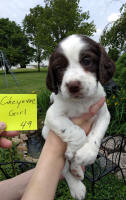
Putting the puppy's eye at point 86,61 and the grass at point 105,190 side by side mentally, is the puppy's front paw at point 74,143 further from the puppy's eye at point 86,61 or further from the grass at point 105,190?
the grass at point 105,190

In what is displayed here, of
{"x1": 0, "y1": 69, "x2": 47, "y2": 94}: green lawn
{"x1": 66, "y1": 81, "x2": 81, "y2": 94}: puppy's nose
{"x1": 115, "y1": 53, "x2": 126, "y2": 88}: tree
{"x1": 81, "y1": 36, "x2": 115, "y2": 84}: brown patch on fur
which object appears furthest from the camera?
{"x1": 0, "y1": 69, "x2": 47, "y2": 94}: green lawn

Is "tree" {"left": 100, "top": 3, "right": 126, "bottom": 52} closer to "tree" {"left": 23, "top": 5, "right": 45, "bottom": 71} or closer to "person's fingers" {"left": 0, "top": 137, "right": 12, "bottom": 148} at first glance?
"person's fingers" {"left": 0, "top": 137, "right": 12, "bottom": 148}

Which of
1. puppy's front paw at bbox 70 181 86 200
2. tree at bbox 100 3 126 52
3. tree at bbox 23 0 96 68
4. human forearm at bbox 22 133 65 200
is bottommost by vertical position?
puppy's front paw at bbox 70 181 86 200

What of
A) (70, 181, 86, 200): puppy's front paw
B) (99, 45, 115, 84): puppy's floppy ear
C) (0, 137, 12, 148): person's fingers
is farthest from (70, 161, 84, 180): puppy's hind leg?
(99, 45, 115, 84): puppy's floppy ear

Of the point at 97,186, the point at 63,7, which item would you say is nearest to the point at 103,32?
the point at 97,186

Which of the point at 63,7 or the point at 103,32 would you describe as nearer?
the point at 103,32

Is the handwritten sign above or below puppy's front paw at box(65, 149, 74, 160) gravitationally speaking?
above

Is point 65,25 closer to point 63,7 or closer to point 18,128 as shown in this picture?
point 63,7

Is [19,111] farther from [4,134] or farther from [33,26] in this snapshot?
[33,26]
